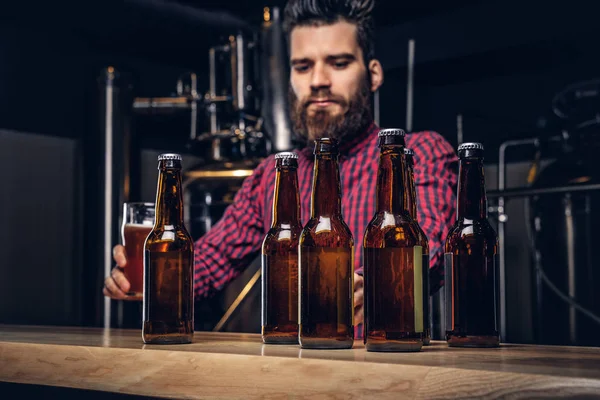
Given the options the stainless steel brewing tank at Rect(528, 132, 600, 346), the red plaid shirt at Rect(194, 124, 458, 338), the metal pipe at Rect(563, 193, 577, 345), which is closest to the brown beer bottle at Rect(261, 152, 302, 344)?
the red plaid shirt at Rect(194, 124, 458, 338)

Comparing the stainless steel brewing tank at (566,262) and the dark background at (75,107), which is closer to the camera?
the dark background at (75,107)

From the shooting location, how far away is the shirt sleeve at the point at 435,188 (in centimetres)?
182

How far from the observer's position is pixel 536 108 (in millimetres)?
5031

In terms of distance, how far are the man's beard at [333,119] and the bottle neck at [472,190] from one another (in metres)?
1.21

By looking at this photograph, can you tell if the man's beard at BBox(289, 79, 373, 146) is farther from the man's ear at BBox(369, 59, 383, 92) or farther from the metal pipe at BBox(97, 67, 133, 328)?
the metal pipe at BBox(97, 67, 133, 328)

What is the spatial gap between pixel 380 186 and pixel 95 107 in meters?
2.66

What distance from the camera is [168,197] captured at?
110 cm

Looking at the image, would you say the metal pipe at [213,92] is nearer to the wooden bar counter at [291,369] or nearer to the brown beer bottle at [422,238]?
the wooden bar counter at [291,369]

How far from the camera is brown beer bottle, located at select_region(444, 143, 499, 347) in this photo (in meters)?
0.99

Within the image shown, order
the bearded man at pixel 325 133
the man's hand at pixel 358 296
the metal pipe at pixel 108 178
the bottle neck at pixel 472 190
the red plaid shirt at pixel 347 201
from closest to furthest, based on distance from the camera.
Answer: the bottle neck at pixel 472 190, the man's hand at pixel 358 296, the red plaid shirt at pixel 347 201, the bearded man at pixel 325 133, the metal pipe at pixel 108 178

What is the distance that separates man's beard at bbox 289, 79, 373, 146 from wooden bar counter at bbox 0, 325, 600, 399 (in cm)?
117

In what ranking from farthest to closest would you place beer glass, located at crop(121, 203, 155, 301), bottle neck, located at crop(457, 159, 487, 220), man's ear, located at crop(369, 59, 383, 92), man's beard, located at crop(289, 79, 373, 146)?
man's ear, located at crop(369, 59, 383, 92) < man's beard, located at crop(289, 79, 373, 146) < beer glass, located at crop(121, 203, 155, 301) < bottle neck, located at crop(457, 159, 487, 220)

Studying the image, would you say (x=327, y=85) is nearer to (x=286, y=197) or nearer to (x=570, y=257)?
(x=286, y=197)

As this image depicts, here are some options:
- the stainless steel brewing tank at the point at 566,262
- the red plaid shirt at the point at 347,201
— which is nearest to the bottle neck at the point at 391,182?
the red plaid shirt at the point at 347,201
